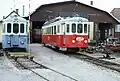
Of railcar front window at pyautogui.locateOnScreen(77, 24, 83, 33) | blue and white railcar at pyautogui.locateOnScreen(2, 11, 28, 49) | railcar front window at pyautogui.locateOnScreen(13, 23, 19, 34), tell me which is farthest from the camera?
railcar front window at pyautogui.locateOnScreen(77, 24, 83, 33)

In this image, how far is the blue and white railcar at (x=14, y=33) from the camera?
1152 inches

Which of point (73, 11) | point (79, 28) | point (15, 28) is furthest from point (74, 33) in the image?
point (73, 11)

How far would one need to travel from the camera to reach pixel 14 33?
29297mm

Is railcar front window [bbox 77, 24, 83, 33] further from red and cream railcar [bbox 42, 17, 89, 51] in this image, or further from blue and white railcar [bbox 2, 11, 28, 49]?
blue and white railcar [bbox 2, 11, 28, 49]

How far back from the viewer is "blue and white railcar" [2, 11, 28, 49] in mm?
29250

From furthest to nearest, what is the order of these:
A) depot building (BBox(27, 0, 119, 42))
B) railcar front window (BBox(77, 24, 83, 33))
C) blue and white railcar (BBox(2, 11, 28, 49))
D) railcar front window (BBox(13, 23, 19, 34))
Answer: depot building (BBox(27, 0, 119, 42)) → railcar front window (BBox(77, 24, 83, 33)) → railcar front window (BBox(13, 23, 19, 34)) → blue and white railcar (BBox(2, 11, 28, 49))

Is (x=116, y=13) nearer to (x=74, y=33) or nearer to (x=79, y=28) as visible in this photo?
(x=79, y=28)

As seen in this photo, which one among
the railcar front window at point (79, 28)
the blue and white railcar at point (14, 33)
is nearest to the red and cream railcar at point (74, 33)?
the railcar front window at point (79, 28)

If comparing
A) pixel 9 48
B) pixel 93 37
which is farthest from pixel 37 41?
pixel 9 48

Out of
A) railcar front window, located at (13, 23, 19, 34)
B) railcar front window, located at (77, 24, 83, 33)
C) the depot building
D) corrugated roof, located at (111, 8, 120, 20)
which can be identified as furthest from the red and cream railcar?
corrugated roof, located at (111, 8, 120, 20)

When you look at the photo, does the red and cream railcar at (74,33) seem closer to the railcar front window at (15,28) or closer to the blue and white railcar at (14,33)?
the blue and white railcar at (14,33)

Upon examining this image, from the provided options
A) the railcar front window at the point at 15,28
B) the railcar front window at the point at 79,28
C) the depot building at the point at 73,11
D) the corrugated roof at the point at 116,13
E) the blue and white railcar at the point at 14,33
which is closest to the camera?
the blue and white railcar at the point at 14,33

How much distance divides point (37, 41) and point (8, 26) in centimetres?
2696

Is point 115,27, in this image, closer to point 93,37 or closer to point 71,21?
point 93,37
